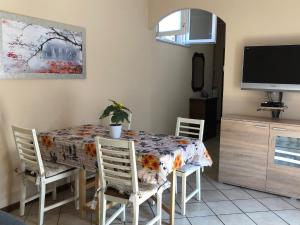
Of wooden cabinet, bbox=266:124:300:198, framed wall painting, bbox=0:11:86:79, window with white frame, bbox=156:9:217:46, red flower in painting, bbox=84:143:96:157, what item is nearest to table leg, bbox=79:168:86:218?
red flower in painting, bbox=84:143:96:157

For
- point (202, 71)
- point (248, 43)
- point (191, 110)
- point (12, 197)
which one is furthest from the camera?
point (202, 71)

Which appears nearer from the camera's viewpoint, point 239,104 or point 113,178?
point 113,178

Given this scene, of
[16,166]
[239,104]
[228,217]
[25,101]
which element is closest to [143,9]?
[239,104]

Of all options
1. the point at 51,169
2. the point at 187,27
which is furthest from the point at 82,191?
the point at 187,27

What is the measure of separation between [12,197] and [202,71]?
15.4 feet

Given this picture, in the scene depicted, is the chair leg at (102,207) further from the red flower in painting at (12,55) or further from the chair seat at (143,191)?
the red flower in painting at (12,55)

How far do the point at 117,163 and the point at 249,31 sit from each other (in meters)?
2.55

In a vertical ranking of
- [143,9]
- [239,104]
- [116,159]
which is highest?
[143,9]

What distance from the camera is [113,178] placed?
2.28m

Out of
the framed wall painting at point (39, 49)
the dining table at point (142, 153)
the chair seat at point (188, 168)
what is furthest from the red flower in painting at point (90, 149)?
the framed wall painting at point (39, 49)

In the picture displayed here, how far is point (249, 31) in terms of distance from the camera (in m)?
3.73

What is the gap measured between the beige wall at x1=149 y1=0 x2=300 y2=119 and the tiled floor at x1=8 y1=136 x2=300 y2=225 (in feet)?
3.53

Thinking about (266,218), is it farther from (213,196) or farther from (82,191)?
(82,191)

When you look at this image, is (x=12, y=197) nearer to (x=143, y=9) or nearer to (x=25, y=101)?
(x=25, y=101)
